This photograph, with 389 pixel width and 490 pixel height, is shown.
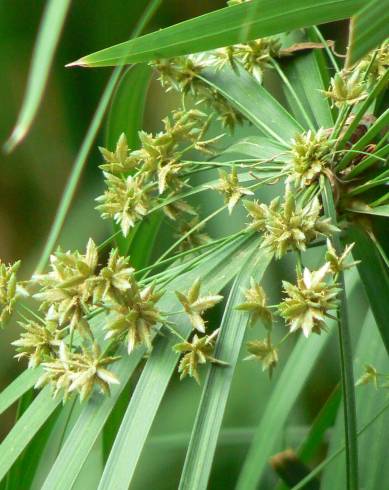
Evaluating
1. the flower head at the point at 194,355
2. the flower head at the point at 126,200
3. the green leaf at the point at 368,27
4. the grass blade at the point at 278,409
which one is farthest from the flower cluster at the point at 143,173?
the grass blade at the point at 278,409

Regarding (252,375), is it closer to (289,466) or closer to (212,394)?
(289,466)

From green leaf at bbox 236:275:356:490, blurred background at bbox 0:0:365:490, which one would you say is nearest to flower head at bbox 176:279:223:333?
green leaf at bbox 236:275:356:490

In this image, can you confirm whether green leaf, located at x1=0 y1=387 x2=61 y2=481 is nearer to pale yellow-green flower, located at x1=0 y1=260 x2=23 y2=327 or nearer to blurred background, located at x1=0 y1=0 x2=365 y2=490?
pale yellow-green flower, located at x1=0 y1=260 x2=23 y2=327

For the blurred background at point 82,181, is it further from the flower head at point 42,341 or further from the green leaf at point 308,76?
the flower head at point 42,341

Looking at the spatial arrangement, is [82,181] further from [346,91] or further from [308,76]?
[346,91]

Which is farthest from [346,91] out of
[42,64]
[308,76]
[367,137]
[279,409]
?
[279,409]

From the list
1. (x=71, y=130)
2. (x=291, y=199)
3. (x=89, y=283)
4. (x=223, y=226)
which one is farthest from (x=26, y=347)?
(x=71, y=130)
